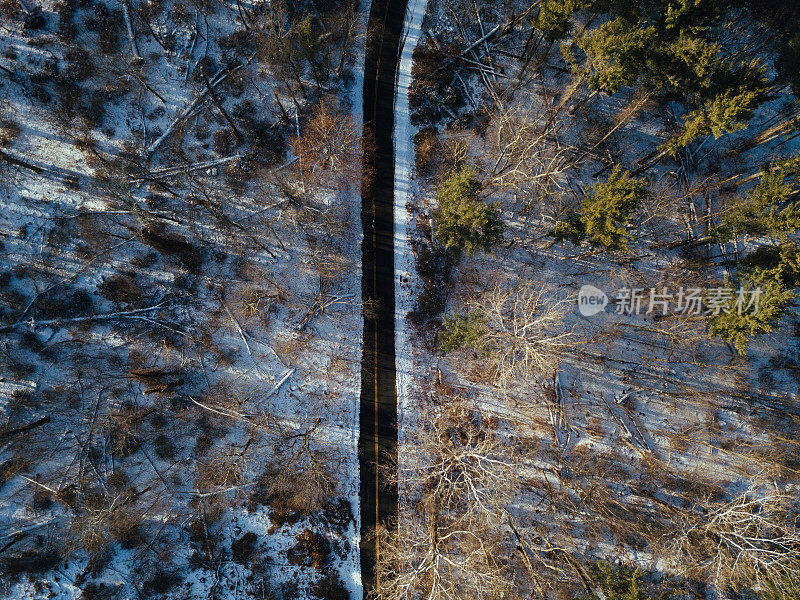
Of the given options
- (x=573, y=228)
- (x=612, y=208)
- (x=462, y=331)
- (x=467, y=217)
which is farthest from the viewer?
(x=462, y=331)

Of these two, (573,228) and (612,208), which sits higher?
(612,208)

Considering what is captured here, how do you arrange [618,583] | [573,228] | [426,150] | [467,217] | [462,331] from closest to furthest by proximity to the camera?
[467,217]
[618,583]
[573,228]
[462,331]
[426,150]

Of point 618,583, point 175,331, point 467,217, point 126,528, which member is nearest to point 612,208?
point 467,217

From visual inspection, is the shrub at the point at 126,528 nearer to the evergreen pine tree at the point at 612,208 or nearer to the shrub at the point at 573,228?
the shrub at the point at 573,228

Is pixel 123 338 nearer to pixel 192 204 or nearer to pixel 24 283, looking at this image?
pixel 24 283

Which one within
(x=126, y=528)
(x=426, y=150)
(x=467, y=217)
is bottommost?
(x=126, y=528)

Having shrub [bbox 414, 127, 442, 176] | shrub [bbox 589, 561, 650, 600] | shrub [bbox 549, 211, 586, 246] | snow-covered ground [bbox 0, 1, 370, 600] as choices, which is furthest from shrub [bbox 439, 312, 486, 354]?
shrub [bbox 589, 561, 650, 600]

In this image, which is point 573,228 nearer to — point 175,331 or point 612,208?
point 612,208

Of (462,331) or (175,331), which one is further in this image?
(175,331)
